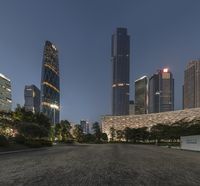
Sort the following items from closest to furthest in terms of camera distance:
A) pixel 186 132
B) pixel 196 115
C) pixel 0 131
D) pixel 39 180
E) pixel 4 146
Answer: pixel 39 180 → pixel 4 146 → pixel 0 131 → pixel 186 132 → pixel 196 115

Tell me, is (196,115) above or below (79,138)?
above

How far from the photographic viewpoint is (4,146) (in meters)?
41.3

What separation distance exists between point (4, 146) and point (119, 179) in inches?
1224

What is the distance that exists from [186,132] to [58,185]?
106 meters

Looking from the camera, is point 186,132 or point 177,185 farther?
point 186,132

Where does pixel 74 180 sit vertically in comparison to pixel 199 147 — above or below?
above

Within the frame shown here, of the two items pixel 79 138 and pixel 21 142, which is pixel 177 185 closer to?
pixel 21 142

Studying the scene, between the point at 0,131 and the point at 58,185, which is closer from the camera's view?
the point at 58,185

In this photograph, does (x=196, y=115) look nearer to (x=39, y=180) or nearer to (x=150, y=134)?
(x=150, y=134)

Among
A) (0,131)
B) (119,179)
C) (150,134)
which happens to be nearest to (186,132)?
(150,134)

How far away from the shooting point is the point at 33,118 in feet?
294

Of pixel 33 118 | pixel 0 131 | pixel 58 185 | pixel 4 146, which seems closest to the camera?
pixel 58 185

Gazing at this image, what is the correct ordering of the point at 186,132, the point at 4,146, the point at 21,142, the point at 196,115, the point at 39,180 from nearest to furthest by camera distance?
the point at 39,180
the point at 4,146
the point at 21,142
the point at 186,132
the point at 196,115

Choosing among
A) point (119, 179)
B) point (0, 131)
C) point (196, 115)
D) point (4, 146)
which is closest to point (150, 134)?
point (196, 115)
